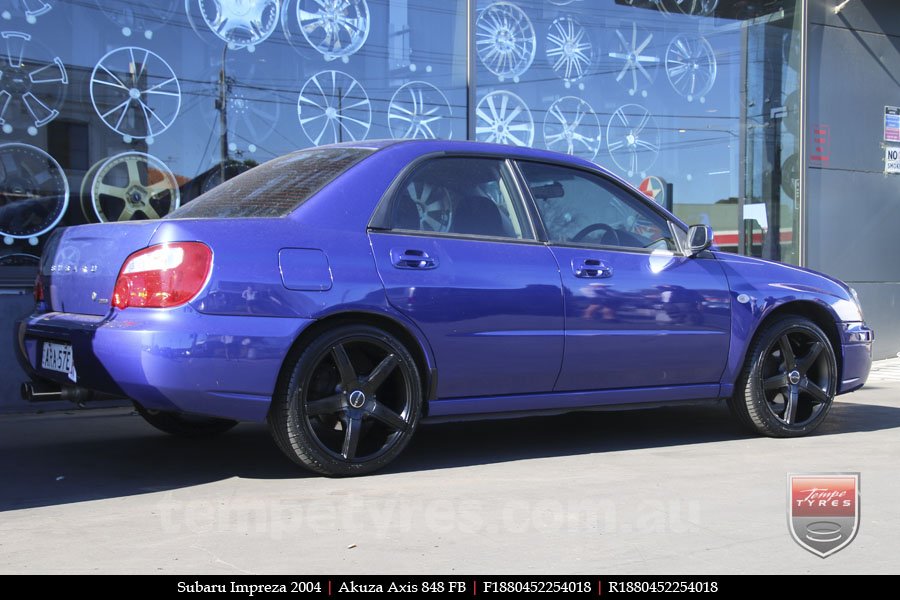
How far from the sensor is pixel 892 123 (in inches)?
477

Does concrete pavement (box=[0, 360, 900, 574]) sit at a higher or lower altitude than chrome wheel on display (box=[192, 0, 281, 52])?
lower

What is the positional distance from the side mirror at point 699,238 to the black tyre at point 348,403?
5.88ft

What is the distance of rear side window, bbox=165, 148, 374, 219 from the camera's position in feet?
16.2

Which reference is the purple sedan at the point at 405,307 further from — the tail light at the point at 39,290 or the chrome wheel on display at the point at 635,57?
the chrome wheel on display at the point at 635,57

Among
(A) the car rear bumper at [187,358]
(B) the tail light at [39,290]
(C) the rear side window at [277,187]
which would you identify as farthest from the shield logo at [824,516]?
(B) the tail light at [39,290]

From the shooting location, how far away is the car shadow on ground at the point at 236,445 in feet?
16.1

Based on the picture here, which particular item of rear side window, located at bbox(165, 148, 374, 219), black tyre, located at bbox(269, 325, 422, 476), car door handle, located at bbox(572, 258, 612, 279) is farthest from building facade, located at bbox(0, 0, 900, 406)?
car door handle, located at bbox(572, 258, 612, 279)

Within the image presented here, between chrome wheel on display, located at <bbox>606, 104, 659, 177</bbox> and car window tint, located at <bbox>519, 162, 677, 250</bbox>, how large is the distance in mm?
5097

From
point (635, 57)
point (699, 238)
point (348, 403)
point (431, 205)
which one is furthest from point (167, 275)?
point (635, 57)

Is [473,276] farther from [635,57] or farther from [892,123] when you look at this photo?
[892,123]

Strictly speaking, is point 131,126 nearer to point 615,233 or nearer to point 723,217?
point 615,233

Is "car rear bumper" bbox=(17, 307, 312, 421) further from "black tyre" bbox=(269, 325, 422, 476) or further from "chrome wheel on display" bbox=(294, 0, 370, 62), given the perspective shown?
"chrome wheel on display" bbox=(294, 0, 370, 62)

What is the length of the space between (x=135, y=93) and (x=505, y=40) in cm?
359

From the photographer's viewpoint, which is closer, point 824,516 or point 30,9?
point 824,516
